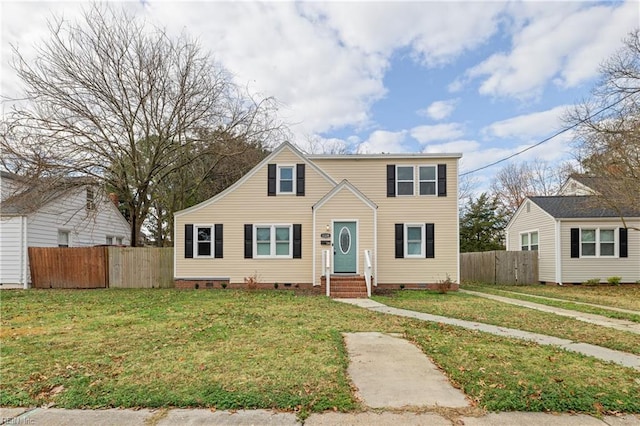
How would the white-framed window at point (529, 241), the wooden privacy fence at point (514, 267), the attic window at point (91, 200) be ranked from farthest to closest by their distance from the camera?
the white-framed window at point (529, 241) < the wooden privacy fence at point (514, 267) < the attic window at point (91, 200)

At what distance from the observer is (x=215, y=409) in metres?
3.72

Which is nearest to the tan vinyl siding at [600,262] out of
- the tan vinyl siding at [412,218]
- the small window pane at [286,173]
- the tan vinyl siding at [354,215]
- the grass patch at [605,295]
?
the grass patch at [605,295]

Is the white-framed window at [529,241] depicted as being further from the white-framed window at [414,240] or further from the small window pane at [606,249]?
→ the white-framed window at [414,240]

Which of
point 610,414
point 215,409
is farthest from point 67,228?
point 610,414

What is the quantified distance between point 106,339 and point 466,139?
2381cm

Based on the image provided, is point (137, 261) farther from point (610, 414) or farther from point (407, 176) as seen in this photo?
point (610, 414)

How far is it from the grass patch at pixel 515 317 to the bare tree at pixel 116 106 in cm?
1070

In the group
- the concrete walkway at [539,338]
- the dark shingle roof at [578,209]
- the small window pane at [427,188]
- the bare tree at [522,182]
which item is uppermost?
the bare tree at [522,182]

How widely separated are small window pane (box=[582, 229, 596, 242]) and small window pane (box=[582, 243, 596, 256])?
0.75 feet

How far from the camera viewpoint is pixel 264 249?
15.3 metres

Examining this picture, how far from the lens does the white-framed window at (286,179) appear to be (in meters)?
15.4

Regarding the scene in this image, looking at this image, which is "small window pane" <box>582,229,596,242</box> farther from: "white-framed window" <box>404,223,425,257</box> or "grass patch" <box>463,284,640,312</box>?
"white-framed window" <box>404,223,425,257</box>

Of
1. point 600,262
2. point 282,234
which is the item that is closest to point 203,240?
point 282,234

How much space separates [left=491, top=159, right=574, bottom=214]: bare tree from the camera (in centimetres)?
3444
